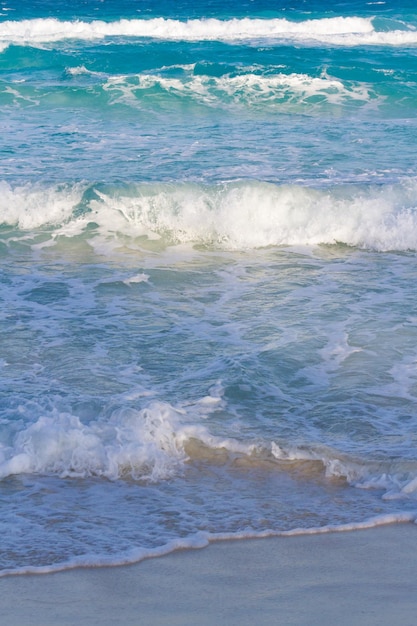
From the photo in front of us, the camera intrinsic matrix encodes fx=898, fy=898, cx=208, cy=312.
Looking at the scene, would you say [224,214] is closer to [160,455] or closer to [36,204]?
[36,204]

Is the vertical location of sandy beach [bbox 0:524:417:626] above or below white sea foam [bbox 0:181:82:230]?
below

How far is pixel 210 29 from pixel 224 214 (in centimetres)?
2301

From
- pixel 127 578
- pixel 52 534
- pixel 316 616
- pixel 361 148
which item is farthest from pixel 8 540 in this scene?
pixel 361 148

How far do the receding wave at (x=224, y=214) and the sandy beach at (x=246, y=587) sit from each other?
20.2 ft

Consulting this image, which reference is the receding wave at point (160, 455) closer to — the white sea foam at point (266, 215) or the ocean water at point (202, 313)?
the ocean water at point (202, 313)

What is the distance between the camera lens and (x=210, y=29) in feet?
106

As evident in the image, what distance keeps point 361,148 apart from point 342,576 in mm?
10965

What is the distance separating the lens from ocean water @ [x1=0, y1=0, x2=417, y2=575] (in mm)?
4891

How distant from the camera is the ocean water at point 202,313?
4891mm

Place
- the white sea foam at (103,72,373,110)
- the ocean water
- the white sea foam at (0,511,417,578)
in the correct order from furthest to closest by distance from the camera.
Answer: the white sea foam at (103,72,373,110) < the ocean water < the white sea foam at (0,511,417,578)

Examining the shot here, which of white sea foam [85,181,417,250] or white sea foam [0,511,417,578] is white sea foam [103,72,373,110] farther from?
white sea foam [0,511,417,578]

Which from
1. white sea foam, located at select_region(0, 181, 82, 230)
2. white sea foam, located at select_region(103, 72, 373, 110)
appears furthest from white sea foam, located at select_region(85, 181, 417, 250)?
white sea foam, located at select_region(103, 72, 373, 110)

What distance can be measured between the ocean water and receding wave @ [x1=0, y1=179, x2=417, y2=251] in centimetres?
3

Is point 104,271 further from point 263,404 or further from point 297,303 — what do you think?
point 263,404
